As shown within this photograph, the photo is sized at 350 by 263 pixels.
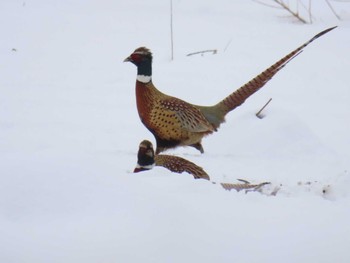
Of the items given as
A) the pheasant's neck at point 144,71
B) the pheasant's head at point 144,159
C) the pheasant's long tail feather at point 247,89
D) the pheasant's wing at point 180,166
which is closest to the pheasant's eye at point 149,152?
the pheasant's head at point 144,159

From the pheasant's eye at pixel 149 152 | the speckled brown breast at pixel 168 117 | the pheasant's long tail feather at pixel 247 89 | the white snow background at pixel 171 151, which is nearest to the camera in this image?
the white snow background at pixel 171 151

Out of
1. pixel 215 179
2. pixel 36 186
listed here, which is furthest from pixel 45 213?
pixel 215 179

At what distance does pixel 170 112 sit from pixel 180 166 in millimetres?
1102

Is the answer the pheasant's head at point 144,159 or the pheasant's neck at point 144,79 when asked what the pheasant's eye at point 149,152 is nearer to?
the pheasant's head at point 144,159

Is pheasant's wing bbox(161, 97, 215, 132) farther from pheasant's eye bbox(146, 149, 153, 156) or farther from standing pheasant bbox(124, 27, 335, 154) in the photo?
pheasant's eye bbox(146, 149, 153, 156)

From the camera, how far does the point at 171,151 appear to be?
5.84 meters

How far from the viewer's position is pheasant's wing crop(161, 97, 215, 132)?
5648 millimetres

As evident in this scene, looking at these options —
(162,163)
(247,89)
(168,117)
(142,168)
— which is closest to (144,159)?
(142,168)

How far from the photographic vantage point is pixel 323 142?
221 inches

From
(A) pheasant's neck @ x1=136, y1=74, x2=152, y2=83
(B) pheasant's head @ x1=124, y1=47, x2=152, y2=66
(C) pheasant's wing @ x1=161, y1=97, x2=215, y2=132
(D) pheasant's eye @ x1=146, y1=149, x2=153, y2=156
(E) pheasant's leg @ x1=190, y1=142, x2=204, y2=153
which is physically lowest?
(E) pheasant's leg @ x1=190, y1=142, x2=204, y2=153

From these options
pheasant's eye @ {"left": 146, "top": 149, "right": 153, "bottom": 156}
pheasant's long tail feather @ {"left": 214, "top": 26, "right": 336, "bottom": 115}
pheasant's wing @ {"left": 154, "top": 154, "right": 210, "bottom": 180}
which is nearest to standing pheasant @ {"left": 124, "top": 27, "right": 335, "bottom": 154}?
pheasant's long tail feather @ {"left": 214, "top": 26, "right": 336, "bottom": 115}

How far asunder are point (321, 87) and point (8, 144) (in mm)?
2556

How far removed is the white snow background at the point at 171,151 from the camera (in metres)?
3.18

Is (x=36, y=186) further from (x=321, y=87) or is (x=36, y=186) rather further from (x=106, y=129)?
(x=321, y=87)
